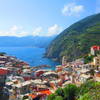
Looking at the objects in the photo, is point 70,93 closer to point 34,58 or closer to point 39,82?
point 39,82

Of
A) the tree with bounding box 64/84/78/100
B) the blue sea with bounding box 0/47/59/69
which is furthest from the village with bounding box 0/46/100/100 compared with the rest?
the blue sea with bounding box 0/47/59/69

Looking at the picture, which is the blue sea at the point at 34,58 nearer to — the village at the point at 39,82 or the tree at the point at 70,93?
the village at the point at 39,82

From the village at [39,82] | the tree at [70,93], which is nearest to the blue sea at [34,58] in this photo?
the village at [39,82]

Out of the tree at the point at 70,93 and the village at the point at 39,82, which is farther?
the village at the point at 39,82

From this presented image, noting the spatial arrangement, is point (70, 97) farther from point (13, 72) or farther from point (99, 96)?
point (13, 72)

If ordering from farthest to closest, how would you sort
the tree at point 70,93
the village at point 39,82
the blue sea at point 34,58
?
1. the blue sea at point 34,58
2. the village at point 39,82
3. the tree at point 70,93

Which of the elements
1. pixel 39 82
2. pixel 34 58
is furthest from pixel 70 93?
pixel 34 58

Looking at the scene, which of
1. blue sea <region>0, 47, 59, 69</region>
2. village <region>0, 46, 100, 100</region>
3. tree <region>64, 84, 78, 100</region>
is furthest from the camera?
blue sea <region>0, 47, 59, 69</region>

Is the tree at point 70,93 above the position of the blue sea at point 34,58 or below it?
below

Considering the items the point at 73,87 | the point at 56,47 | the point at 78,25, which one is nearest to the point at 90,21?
the point at 78,25

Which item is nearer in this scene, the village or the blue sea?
the village

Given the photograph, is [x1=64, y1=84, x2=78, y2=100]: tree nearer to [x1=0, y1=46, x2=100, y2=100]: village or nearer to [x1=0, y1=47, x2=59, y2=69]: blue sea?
[x1=0, y1=46, x2=100, y2=100]: village
